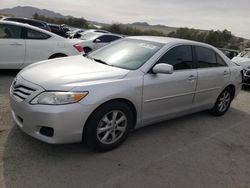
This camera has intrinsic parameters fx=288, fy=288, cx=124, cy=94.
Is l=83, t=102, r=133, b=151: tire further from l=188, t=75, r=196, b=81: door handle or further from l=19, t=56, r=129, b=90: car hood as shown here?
l=188, t=75, r=196, b=81: door handle

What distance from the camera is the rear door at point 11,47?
727cm

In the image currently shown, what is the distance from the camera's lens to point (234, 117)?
6.30 meters

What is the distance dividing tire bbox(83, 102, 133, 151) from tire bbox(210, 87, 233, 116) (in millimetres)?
2608

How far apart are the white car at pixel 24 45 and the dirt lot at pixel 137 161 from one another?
266 cm

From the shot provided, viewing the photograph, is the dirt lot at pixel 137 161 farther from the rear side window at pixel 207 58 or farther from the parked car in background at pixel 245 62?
the parked car in background at pixel 245 62

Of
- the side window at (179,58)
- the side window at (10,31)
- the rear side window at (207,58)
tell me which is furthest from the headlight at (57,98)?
the side window at (10,31)

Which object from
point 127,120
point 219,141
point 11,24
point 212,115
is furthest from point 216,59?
point 11,24

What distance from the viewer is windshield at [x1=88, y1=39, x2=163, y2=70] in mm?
4344

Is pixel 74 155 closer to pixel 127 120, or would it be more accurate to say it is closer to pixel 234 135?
pixel 127 120

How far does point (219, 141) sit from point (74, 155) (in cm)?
248

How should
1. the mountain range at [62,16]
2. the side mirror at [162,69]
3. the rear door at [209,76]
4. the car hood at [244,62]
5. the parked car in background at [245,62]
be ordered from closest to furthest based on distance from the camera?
the side mirror at [162,69] → the rear door at [209,76] → the parked car in background at [245,62] → the car hood at [244,62] → the mountain range at [62,16]

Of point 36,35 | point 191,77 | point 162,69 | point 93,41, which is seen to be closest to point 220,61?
point 191,77

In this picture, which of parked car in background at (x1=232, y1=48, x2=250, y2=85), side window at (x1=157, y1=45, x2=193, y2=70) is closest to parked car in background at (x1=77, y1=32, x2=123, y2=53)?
parked car in background at (x1=232, y1=48, x2=250, y2=85)

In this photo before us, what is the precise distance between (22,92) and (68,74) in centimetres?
63
